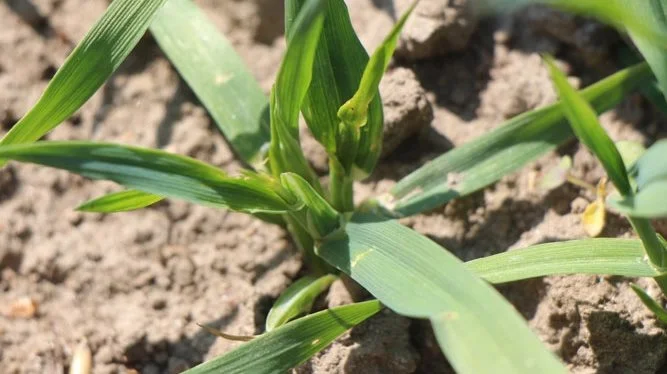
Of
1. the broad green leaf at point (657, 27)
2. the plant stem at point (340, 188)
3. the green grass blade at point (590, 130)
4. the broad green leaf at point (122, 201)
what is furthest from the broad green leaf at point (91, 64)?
the broad green leaf at point (657, 27)

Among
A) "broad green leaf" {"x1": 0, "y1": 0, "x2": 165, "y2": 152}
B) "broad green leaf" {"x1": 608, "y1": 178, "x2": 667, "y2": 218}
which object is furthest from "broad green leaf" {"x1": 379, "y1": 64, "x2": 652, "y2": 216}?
"broad green leaf" {"x1": 0, "y1": 0, "x2": 165, "y2": 152}

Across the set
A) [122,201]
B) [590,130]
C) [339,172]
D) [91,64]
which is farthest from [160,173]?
[590,130]

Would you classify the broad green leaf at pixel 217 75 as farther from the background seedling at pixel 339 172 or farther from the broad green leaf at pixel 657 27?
the broad green leaf at pixel 657 27

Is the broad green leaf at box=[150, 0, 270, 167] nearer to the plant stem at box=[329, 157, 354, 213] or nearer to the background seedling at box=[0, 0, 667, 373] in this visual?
the background seedling at box=[0, 0, 667, 373]

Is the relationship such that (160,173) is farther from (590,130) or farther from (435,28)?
(435,28)

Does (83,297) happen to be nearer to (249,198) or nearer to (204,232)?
(204,232)
